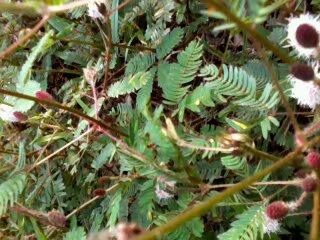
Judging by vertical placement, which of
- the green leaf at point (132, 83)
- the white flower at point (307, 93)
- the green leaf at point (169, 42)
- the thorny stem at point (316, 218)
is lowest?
the thorny stem at point (316, 218)

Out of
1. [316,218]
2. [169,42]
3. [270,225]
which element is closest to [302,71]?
[316,218]

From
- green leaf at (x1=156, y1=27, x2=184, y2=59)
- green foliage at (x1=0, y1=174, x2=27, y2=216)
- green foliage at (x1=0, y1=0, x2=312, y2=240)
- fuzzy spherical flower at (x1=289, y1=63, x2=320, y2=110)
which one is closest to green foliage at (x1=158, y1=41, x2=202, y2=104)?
green foliage at (x1=0, y1=0, x2=312, y2=240)

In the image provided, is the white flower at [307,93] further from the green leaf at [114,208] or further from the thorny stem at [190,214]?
the green leaf at [114,208]

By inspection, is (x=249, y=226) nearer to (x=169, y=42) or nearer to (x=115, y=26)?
(x=169, y=42)

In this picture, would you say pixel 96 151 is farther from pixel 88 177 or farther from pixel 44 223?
pixel 44 223

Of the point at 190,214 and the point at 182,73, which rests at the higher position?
the point at 182,73

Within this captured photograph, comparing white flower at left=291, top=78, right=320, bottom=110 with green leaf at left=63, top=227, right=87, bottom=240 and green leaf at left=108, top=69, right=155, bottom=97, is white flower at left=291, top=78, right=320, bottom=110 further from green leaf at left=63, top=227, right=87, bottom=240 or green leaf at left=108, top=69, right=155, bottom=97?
green leaf at left=63, top=227, right=87, bottom=240

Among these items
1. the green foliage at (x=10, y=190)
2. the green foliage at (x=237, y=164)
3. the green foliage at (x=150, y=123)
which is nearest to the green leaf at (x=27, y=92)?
the green foliage at (x=150, y=123)

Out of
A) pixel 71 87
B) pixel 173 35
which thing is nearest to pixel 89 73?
pixel 173 35
